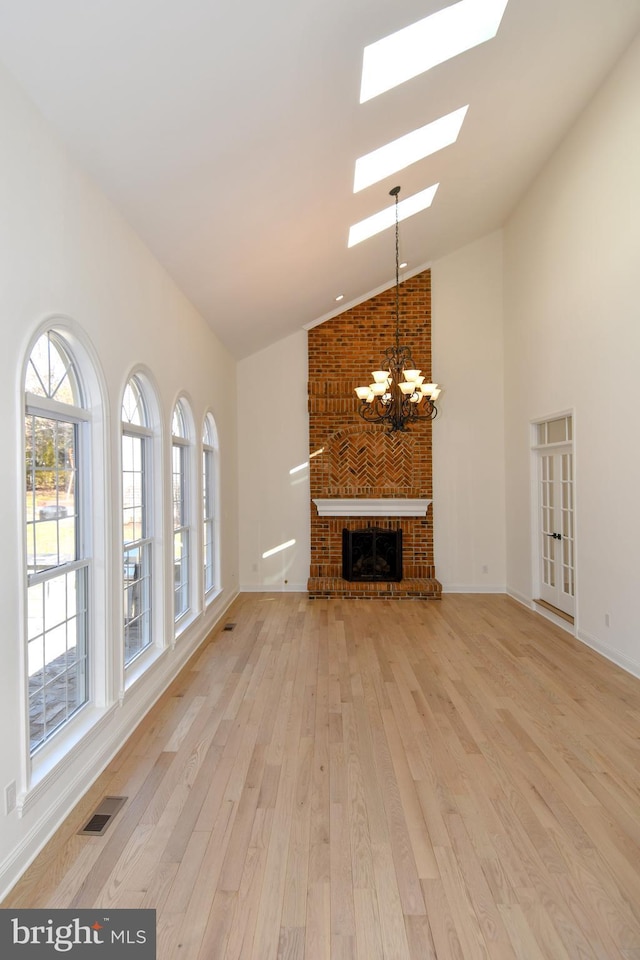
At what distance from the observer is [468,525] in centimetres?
758

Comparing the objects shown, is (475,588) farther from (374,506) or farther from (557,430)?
(557,430)

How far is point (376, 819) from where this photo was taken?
2490mm

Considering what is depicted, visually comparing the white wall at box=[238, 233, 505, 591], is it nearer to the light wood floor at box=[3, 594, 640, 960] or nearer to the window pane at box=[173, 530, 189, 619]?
the window pane at box=[173, 530, 189, 619]

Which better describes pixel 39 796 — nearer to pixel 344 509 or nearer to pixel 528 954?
pixel 528 954

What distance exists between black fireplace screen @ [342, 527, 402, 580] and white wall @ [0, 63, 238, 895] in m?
3.58

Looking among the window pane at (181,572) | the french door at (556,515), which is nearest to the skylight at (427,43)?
the french door at (556,515)

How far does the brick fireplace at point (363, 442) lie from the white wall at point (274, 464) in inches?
6.8

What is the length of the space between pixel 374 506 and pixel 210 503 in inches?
91.2

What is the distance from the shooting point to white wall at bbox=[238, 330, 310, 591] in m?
7.71

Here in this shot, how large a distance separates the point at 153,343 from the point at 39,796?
278 cm

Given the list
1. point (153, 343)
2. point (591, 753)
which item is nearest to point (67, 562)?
point (153, 343)

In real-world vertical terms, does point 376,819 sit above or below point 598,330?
below

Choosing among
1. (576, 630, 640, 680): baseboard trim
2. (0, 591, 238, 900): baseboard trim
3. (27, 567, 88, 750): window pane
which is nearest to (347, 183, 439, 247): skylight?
(27, 567, 88, 750): window pane

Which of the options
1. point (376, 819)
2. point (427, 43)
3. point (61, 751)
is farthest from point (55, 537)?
point (427, 43)
